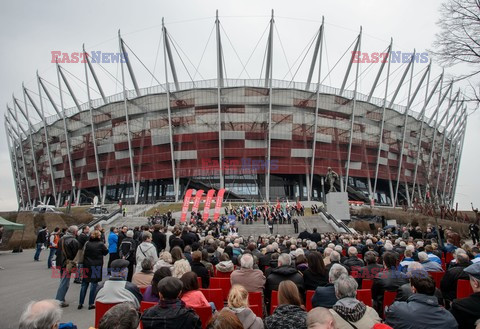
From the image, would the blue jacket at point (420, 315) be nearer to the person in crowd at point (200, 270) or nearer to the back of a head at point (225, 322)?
the back of a head at point (225, 322)

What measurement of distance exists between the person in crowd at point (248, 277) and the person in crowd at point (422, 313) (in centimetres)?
272

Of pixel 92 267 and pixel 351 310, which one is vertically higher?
pixel 351 310

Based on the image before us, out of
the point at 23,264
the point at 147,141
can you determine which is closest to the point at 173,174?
the point at 147,141

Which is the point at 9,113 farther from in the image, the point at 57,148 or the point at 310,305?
the point at 310,305

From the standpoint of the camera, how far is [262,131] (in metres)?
59.0

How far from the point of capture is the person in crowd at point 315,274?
6.06 m

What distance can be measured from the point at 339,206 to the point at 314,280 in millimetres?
27523

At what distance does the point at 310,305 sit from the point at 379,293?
1628mm

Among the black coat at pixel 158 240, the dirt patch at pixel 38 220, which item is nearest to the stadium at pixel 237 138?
the dirt patch at pixel 38 220

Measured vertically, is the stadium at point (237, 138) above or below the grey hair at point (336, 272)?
above

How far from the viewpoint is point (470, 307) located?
12.9 ft

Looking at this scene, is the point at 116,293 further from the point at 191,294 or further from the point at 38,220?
the point at 38,220

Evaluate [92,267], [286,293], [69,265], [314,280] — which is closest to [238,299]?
[286,293]

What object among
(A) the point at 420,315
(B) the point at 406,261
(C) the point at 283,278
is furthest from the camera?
(B) the point at 406,261
